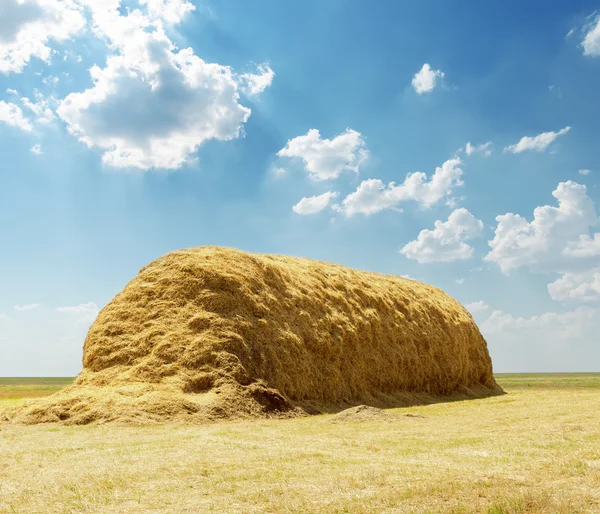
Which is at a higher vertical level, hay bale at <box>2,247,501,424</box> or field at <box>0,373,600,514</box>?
hay bale at <box>2,247,501,424</box>

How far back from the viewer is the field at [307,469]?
536 cm

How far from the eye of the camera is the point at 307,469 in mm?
6711

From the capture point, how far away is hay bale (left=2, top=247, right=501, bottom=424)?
12.8m

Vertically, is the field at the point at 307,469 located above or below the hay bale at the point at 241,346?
below

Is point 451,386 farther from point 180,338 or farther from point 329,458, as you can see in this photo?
point 329,458

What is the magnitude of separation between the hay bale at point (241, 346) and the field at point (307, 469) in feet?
6.20

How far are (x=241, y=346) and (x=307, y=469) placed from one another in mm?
7909

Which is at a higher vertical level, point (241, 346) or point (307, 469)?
point (241, 346)

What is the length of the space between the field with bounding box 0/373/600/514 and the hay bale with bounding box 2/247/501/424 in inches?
74.4

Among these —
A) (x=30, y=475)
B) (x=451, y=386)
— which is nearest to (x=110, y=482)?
(x=30, y=475)

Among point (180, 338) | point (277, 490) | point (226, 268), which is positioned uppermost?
point (226, 268)

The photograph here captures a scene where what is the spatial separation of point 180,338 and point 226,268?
2.56 metres

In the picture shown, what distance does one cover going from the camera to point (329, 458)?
24.2 feet

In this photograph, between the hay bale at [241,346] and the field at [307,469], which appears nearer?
the field at [307,469]
